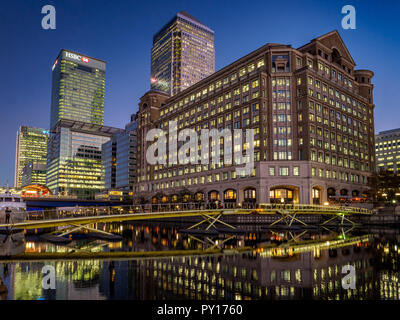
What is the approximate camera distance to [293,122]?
98062 mm

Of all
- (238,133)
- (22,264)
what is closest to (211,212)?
(22,264)

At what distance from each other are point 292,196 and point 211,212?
180ft

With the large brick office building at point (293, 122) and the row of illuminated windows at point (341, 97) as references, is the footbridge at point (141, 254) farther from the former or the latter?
the row of illuminated windows at point (341, 97)

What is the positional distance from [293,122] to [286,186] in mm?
19701

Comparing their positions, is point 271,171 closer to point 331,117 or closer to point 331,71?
point 331,117

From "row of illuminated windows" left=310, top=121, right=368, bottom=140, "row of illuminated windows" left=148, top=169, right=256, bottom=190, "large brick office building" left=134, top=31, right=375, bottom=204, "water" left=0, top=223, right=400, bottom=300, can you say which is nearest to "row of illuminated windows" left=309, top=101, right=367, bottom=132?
"large brick office building" left=134, top=31, right=375, bottom=204

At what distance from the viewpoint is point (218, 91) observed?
118 metres

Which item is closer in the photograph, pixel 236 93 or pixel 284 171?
pixel 284 171

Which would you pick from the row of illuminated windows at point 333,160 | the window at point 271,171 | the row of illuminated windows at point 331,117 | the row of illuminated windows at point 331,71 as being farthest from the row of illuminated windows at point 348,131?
the row of illuminated windows at point 331,71

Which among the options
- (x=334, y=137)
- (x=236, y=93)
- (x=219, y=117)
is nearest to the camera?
(x=334, y=137)

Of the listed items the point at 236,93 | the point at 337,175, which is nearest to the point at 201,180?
the point at 236,93

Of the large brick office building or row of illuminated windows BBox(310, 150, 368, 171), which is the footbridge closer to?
the large brick office building

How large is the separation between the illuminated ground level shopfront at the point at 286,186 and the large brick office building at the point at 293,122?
289mm

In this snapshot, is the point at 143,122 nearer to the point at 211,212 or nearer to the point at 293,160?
the point at 293,160
